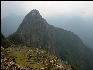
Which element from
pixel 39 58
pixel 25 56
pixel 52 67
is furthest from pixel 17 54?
pixel 52 67

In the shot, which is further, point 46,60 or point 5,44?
point 5,44

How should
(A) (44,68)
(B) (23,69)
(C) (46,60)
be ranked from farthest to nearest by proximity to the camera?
(C) (46,60) < (A) (44,68) < (B) (23,69)

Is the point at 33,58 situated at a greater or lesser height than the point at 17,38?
greater

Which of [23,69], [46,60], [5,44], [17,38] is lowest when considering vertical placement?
[17,38]

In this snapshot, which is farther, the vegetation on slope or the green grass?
the green grass

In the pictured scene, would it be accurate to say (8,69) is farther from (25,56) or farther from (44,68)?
(25,56)

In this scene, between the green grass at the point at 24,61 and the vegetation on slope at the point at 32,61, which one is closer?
the vegetation on slope at the point at 32,61

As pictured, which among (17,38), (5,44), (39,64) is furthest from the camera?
(17,38)

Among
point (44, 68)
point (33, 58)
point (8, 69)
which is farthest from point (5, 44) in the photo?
point (8, 69)

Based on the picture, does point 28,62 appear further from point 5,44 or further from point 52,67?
point 5,44

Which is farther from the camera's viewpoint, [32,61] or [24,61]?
[32,61]
